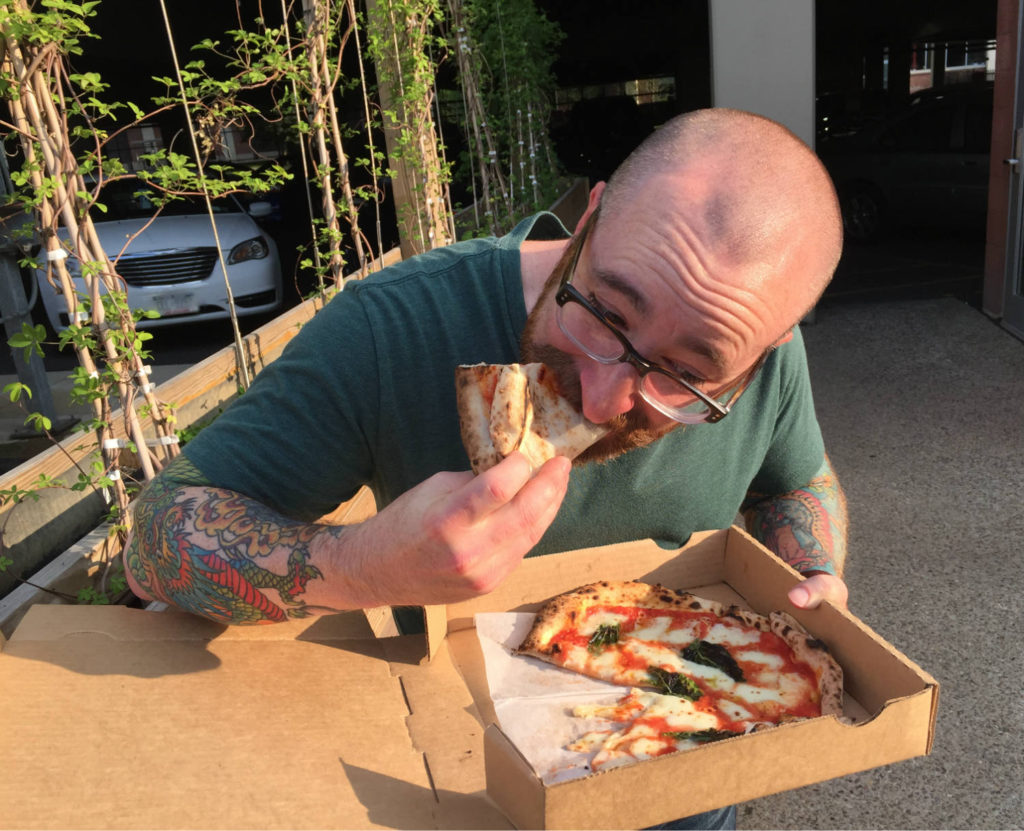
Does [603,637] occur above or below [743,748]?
below

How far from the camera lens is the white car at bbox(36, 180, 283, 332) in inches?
345

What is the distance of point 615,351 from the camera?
1715mm

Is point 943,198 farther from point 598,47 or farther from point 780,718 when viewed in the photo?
point 598,47

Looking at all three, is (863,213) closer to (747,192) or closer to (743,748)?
(747,192)

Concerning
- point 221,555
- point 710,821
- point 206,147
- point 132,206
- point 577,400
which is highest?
point 206,147

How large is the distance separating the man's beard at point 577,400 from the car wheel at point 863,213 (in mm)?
12253

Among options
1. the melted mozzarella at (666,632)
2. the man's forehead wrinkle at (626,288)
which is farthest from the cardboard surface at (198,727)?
the man's forehead wrinkle at (626,288)

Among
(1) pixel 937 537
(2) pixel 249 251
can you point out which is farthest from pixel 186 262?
(1) pixel 937 537

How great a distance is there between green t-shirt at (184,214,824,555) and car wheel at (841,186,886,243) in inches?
468

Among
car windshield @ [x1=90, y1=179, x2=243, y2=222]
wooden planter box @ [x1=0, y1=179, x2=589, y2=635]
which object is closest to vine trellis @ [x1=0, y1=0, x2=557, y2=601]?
wooden planter box @ [x1=0, y1=179, x2=589, y2=635]

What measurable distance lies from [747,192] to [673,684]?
3.09ft

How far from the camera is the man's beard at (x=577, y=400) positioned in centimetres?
178

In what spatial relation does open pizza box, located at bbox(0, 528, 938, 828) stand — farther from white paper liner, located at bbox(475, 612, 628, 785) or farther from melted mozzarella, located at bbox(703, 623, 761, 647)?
melted mozzarella, located at bbox(703, 623, 761, 647)

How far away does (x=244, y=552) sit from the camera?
1.60m
